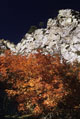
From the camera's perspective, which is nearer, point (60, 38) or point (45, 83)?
point (45, 83)

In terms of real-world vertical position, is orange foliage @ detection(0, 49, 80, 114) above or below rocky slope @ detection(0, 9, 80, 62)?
below

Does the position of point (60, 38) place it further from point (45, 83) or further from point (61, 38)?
point (45, 83)

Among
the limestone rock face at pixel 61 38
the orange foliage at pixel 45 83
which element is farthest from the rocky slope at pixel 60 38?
the orange foliage at pixel 45 83

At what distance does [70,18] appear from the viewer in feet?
436

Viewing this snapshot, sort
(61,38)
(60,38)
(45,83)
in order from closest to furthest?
(45,83) < (61,38) < (60,38)

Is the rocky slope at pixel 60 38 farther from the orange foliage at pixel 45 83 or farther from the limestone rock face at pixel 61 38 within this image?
the orange foliage at pixel 45 83

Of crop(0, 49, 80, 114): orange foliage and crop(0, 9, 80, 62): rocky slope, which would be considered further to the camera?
crop(0, 9, 80, 62): rocky slope

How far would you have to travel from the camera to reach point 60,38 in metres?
121

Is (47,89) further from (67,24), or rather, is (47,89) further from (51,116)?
(67,24)

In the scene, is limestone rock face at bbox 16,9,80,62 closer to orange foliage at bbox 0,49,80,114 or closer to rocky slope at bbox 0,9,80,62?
rocky slope at bbox 0,9,80,62

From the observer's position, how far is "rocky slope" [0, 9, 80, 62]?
359 ft

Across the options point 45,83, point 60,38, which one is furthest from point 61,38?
point 45,83

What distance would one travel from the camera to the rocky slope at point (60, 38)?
359 feet

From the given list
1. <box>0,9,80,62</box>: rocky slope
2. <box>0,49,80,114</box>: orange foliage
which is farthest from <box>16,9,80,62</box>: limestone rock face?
<box>0,49,80,114</box>: orange foliage
